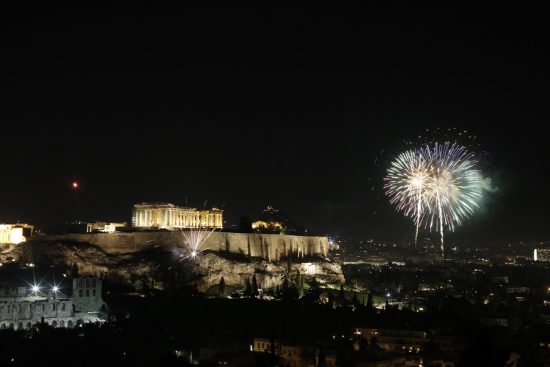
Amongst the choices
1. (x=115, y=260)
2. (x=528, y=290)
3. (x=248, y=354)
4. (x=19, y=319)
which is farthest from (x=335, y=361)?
(x=528, y=290)

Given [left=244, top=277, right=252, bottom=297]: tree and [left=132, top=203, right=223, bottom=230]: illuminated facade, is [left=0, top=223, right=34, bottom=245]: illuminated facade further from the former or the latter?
[left=244, top=277, right=252, bottom=297]: tree

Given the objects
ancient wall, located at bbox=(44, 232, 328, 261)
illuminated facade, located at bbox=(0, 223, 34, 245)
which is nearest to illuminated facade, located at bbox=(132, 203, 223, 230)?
ancient wall, located at bbox=(44, 232, 328, 261)

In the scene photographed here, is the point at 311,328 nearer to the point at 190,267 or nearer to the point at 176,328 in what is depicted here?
the point at 176,328

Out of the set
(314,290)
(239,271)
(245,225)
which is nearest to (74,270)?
(239,271)

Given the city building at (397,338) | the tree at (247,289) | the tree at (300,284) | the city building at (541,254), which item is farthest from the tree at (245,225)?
the city building at (541,254)

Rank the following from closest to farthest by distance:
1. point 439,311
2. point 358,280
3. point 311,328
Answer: point 311,328 → point 439,311 → point 358,280
